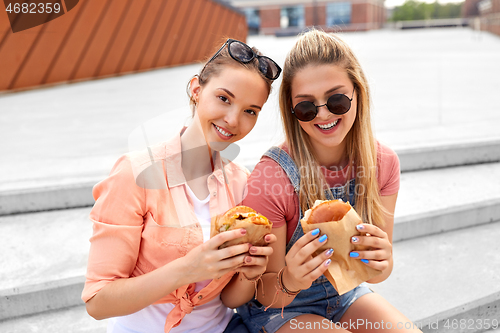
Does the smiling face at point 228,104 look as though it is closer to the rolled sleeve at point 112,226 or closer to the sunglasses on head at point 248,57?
the sunglasses on head at point 248,57

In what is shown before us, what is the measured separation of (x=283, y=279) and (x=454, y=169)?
296 centimetres

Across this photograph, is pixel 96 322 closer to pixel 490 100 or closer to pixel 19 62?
pixel 490 100

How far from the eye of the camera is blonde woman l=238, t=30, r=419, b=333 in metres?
1.77

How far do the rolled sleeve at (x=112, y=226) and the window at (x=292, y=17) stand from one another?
5915cm

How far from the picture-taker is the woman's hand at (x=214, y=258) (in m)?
1.33

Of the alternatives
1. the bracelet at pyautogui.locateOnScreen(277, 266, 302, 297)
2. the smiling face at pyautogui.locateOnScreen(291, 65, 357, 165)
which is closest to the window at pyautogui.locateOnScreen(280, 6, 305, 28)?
the smiling face at pyautogui.locateOnScreen(291, 65, 357, 165)

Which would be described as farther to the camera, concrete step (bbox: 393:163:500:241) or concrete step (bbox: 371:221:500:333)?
concrete step (bbox: 393:163:500:241)

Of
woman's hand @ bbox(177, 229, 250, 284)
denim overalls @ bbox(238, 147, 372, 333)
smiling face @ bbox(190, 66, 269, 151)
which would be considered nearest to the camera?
woman's hand @ bbox(177, 229, 250, 284)

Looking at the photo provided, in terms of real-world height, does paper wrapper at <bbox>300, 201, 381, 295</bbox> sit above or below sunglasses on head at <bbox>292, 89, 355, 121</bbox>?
below

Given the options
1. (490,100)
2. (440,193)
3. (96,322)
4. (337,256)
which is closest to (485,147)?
(440,193)

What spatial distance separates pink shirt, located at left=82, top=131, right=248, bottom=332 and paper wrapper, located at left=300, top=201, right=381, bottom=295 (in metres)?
0.45

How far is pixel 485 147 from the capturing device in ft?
12.8

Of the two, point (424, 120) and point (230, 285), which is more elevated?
point (230, 285)

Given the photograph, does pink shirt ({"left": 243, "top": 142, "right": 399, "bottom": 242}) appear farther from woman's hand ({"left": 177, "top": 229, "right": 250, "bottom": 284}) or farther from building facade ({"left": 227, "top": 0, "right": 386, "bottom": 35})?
building facade ({"left": 227, "top": 0, "right": 386, "bottom": 35})
